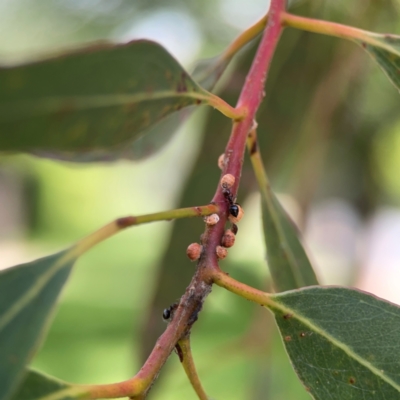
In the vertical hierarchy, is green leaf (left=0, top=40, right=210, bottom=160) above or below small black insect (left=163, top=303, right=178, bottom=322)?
above

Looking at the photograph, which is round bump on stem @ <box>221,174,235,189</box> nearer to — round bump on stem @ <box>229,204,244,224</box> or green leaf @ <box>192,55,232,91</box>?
round bump on stem @ <box>229,204,244,224</box>

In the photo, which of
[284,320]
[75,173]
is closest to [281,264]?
[284,320]

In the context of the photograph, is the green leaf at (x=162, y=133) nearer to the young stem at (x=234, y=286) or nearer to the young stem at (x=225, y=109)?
the young stem at (x=225, y=109)

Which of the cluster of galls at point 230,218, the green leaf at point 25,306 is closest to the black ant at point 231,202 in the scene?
the cluster of galls at point 230,218

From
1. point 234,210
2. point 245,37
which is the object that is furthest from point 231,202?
point 245,37

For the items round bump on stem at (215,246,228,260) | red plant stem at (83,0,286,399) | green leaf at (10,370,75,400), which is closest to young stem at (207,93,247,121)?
red plant stem at (83,0,286,399)

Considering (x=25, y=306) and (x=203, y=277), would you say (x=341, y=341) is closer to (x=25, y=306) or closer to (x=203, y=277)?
(x=203, y=277)
